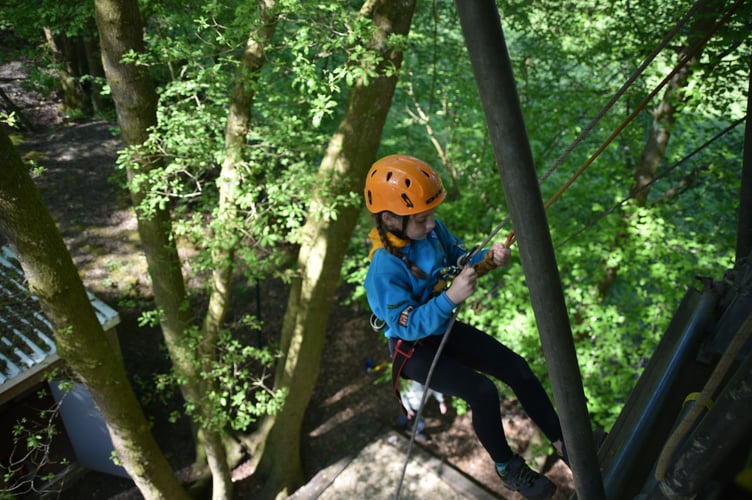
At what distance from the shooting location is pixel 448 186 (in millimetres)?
9453

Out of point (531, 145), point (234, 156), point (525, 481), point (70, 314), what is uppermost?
point (234, 156)

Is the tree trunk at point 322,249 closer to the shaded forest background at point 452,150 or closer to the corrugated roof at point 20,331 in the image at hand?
the shaded forest background at point 452,150

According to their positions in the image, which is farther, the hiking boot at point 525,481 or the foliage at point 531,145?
the foliage at point 531,145

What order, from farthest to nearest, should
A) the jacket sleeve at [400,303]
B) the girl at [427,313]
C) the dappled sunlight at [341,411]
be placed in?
the dappled sunlight at [341,411] < the girl at [427,313] < the jacket sleeve at [400,303]

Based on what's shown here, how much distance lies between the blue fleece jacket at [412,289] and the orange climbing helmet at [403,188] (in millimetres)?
221

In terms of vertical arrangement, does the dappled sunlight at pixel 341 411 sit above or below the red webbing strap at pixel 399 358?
below

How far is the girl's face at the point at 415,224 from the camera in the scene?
252cm

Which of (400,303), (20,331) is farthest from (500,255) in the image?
(20,331)

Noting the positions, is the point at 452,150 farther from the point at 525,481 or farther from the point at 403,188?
the point at 525,481

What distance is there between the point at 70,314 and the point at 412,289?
328 cm

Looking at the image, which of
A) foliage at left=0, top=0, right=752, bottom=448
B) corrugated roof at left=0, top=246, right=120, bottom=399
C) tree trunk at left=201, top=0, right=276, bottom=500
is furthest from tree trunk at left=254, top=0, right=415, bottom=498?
corrugated roof at left=0, top=246, right=120, bottom=399

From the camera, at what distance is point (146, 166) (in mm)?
5070

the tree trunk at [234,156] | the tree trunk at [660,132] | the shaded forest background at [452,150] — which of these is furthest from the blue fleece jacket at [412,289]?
the tree trunk at [660,132]

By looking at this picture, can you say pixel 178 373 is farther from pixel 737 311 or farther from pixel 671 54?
pixel 671 54
